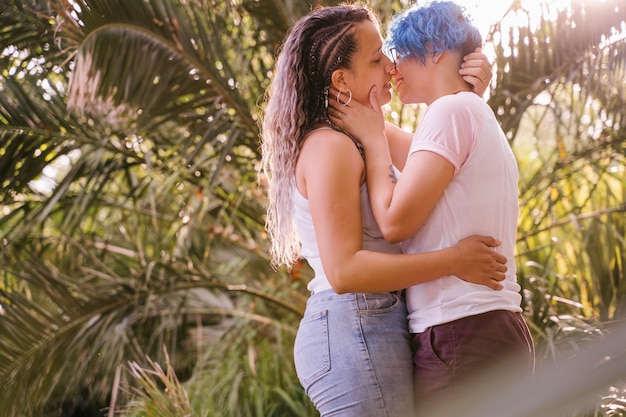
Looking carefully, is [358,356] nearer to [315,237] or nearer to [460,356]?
[460,356]

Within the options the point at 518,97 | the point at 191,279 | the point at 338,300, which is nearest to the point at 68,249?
the point at 191,279

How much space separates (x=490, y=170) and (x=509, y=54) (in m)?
2.57

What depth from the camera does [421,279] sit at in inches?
65.8

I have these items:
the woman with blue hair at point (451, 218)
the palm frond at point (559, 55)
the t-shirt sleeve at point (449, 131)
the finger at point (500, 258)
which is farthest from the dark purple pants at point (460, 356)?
the palm frond at point (559, 55)

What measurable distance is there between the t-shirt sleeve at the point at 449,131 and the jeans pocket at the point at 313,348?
446mm

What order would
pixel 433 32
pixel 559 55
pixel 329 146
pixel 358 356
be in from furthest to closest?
pixel 559 55, pixel 433 32, pixel 329 146, pixel 358 356

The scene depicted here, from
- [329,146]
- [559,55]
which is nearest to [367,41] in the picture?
[329,146]

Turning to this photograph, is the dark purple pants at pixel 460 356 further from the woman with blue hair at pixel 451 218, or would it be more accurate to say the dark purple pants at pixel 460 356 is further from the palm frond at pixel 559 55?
the palm frond at pixel 559 55

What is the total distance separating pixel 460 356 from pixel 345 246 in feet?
1.14

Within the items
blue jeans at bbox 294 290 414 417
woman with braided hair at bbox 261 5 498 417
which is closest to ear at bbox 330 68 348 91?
woman with braided hair at bbox 261 5 498 417

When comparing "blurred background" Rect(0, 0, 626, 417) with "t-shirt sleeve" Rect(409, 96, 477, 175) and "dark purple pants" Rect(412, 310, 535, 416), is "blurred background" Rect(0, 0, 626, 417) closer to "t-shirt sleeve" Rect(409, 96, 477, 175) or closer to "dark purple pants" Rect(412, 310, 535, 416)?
"dark purple pants" Rect(412, 310, 535, 416)

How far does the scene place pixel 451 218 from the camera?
1750mm

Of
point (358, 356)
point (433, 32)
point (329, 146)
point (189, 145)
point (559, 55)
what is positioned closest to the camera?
point (358, 356)

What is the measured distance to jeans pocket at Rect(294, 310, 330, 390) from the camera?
1719 millimetres
